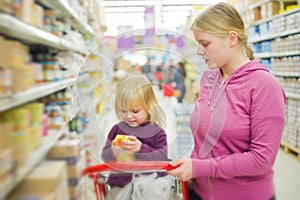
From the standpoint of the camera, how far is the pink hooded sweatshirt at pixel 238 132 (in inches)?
45.4

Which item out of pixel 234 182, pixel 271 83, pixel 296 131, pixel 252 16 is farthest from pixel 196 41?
pixel 252 16

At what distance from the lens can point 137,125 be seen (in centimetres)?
124

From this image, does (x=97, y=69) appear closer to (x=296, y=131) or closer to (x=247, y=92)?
(x=247, y=92)

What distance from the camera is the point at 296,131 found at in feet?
14.9

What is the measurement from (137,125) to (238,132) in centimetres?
35

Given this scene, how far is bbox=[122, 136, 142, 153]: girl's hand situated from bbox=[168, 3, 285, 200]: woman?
137 millimetres

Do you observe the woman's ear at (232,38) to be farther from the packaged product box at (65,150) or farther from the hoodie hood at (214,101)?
the packaged product box at (65,150)

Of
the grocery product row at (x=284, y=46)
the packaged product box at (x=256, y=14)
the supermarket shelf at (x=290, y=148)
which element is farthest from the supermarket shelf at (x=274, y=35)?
the supermarket shelf at (x=290, y=148)

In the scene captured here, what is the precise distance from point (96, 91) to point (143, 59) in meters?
0.19

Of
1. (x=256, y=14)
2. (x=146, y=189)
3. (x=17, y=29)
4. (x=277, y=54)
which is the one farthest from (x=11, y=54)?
(x=256, y=14)

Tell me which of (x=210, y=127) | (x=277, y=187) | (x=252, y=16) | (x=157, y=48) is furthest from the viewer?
(x=252, y=16)

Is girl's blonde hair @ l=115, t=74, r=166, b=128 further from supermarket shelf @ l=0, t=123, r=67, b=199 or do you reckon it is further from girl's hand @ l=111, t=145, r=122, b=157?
supermarket shelf @ l=0, t=123, r=67, b=199

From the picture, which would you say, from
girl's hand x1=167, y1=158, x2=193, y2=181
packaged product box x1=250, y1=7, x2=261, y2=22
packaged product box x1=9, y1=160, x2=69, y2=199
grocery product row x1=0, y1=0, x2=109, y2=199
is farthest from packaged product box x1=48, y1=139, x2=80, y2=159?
packaged product box x1=250, y1=7, x2=261, y2=22

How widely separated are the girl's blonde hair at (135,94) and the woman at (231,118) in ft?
0.57
